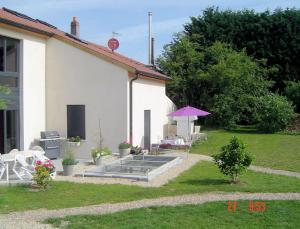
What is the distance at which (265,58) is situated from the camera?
37250 millimetres

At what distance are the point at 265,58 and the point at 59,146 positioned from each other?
80.1 ft

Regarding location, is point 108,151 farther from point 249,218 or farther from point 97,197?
point 249,218

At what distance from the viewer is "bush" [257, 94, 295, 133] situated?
28641 mm

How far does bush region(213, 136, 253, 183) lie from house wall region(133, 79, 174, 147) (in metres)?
7.50

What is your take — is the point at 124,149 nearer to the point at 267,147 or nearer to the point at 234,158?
the point at 234,158

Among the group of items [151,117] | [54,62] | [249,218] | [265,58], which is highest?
[265,58]

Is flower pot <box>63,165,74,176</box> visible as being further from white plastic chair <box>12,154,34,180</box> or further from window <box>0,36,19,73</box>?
window <box>0,36,19,73</box>

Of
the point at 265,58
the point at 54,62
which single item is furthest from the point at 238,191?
the point at 265,58

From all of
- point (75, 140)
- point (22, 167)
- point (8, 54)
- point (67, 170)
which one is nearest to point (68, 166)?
point (67, 170)

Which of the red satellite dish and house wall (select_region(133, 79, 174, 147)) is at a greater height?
the red satellite dish

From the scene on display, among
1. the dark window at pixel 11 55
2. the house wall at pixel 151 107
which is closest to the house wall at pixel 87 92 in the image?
the house wall at pixel 151 107

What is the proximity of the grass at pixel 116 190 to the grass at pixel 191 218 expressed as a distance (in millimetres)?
1391

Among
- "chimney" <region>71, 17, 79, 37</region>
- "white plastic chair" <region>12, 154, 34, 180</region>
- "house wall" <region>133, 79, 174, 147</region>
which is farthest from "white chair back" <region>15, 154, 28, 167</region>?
"chimney" <region>71, 17, 79, 37</region>

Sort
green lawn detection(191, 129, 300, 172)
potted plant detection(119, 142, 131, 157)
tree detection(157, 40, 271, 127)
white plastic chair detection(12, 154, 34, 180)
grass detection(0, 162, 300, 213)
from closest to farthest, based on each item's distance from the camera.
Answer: grass detection(0, 162, 300, 213), white plastic chair detection(12, 154, 34, 180), green lawn detection(191, 129, 300, 172), potted plant detection(119, 142, 131, 157), tree detection(157, 40, 271, 127)
